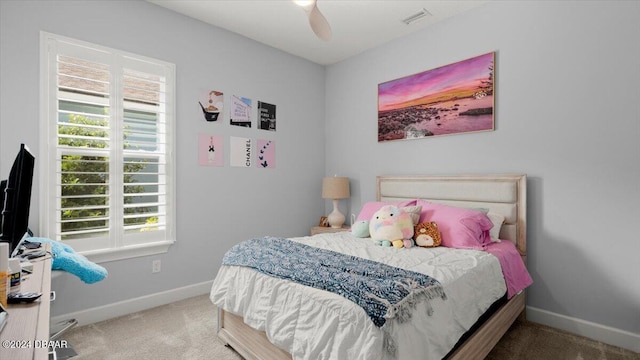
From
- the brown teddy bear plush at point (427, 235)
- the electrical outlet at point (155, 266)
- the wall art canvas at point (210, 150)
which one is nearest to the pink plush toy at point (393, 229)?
the brown teddy bear plush at point (427, 235)

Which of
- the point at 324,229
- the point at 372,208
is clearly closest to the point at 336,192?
the point at 324,229

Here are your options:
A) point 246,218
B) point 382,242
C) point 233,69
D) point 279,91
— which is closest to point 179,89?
point 233,69

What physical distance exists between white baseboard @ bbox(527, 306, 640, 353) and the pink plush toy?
1263mm

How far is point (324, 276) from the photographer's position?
1633 millimetres

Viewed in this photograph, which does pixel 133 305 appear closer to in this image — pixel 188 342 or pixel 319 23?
pixel 188 342

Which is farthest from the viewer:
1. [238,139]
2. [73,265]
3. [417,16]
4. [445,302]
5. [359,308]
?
[238,139]

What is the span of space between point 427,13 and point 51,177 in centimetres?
352

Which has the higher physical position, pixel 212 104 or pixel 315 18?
pixel 315 18

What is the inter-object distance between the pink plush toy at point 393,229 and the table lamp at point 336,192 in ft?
4.21

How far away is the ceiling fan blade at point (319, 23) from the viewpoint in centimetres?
212

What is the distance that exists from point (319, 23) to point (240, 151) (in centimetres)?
176

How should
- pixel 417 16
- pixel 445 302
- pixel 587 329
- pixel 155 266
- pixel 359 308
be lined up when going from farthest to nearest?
pixel 417 16, pixel 155 266, pixel 587 329, pixel 445 302, pixel 359 308

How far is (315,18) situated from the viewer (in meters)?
2.15

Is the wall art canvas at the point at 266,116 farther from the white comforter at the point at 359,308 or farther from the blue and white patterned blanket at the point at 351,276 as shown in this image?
the white comforter at the point at 359,308
